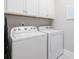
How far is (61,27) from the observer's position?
2.95 metres

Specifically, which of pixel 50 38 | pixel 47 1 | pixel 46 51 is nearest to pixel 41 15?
pixel 47 1

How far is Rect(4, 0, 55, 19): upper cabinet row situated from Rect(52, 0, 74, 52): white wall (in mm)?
234

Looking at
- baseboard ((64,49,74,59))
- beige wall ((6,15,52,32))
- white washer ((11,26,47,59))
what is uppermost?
beige wall ((6,15,52,32))

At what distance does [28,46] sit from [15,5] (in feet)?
3.33

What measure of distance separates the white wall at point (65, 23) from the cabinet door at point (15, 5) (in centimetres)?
166

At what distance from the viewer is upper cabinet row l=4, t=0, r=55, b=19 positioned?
1.71 m

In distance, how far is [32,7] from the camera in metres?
2.18

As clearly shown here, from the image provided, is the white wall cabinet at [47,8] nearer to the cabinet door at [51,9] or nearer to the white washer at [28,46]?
the cabinet door at [51,9]

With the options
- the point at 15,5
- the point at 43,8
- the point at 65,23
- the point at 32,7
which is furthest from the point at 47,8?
the point at 15,5

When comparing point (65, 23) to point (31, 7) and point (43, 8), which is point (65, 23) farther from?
point (31, 7)

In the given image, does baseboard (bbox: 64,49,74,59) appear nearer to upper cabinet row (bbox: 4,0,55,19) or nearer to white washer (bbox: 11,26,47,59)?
white washer (bbox: 11,26,47,59)

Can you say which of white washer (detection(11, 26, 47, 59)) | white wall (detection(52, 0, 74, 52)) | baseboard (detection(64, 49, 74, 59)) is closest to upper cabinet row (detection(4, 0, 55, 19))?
white wall (detection(52, 0, 74, 52))

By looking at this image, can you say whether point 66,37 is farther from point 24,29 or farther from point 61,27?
point 24,29
